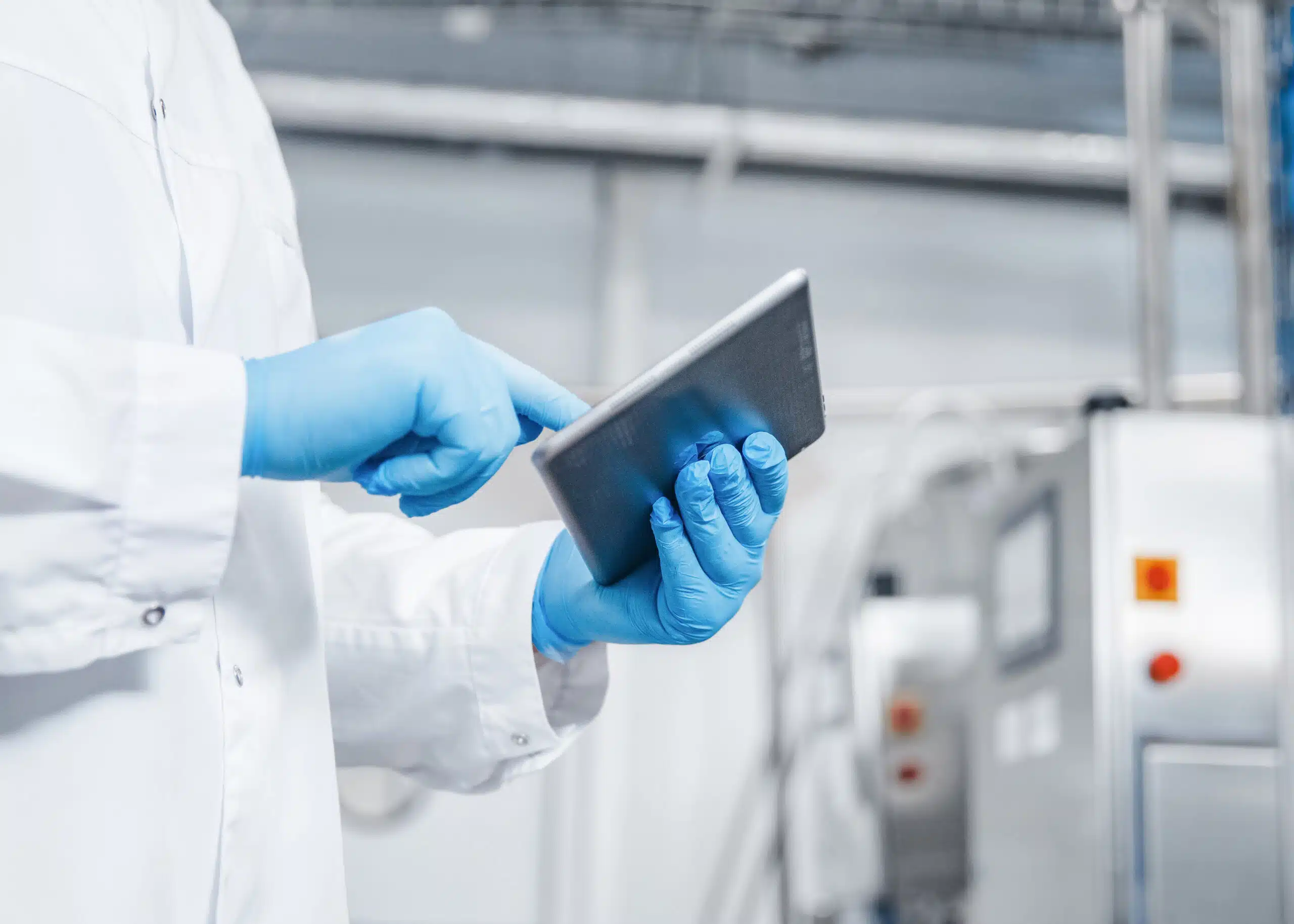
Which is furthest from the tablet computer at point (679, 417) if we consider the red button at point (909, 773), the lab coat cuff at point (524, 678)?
the red button at point (909, 773)

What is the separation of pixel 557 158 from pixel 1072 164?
114cm

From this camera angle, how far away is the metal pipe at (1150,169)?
1657mm

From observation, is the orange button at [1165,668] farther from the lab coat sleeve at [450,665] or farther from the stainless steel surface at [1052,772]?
the lab coat sleeve at [450,665]

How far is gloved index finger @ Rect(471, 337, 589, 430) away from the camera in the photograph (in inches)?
29.8

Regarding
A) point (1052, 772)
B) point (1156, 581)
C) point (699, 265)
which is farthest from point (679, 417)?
point (699, 265)

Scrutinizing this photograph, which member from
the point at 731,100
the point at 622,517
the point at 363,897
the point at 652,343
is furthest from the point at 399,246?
the point at 622,517

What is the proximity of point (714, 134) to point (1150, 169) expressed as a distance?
1.03 metres

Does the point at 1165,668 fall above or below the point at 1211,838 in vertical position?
above

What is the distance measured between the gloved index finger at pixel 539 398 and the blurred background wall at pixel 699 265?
5.51ft

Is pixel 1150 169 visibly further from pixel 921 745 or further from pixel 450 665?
pixel 450 665

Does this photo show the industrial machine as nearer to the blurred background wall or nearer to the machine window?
the machine window

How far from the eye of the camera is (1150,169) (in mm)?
1694

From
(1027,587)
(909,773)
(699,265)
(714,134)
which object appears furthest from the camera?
(699,265)

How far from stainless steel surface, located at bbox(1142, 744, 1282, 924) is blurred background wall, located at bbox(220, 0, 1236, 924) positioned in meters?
1.15
